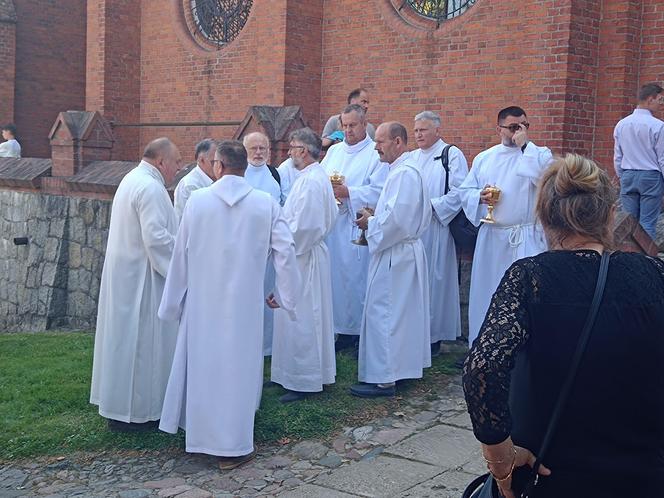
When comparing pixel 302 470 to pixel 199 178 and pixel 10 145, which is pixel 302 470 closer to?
pixel 199 178

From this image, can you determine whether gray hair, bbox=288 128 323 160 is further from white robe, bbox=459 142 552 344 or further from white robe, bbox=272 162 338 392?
white robe, bbox=459 142 552 344

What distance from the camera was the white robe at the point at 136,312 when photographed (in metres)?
6.36

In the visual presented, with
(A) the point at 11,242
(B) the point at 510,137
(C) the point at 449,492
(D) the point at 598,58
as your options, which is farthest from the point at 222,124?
(C) the point at 449,492

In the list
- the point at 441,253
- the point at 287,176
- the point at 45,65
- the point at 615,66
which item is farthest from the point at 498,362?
the point at 45,65

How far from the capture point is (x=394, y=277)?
708 centimetres

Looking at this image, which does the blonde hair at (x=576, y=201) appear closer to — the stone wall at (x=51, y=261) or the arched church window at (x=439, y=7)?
the arched church window at (x=439, y=7)

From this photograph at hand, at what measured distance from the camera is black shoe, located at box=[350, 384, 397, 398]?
6973 mm

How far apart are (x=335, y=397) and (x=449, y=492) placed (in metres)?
1.90

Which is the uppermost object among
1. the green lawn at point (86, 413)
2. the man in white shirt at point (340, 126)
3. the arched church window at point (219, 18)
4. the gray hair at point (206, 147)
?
the arched church window at point (219, 18)

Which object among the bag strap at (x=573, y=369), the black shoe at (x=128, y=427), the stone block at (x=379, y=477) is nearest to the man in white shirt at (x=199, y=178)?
the black shoe at (x=128, y=427)

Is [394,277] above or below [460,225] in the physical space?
below

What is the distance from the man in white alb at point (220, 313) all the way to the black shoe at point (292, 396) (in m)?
0.93

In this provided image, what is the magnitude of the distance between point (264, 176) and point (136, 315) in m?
2.50

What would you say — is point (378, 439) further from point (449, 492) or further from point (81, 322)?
point (81, 322)
